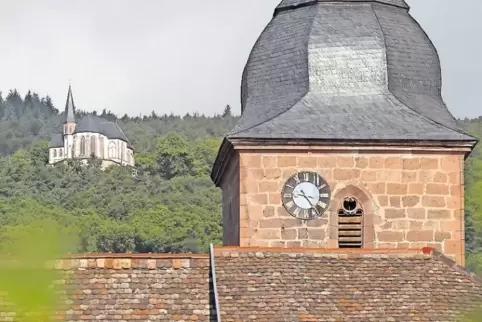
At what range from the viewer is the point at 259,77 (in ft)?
57.8

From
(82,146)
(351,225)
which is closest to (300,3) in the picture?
(351,225)

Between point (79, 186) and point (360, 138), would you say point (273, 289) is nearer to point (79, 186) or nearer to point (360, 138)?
point (360, 138)

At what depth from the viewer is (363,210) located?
16.3 meters

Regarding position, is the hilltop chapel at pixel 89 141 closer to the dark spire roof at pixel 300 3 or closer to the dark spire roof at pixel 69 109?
the dark spire roof at pixel 69 109

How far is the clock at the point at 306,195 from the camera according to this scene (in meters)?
16.2

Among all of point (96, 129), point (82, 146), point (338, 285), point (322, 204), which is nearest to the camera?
point (338, 285)

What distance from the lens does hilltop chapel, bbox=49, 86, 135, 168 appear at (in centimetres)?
12475

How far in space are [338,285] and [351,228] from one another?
4.15 meters

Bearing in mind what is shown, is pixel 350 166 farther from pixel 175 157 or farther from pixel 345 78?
pixel 175 157

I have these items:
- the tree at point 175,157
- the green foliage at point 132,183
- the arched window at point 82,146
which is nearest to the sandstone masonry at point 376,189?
the green foliage at point 132,183

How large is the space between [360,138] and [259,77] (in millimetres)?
2102

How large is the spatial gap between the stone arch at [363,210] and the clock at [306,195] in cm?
13

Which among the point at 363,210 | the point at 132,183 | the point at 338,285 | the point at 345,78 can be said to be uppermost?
the point at 132,183

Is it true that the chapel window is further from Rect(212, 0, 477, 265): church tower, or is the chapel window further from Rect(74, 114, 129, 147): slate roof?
Rect(74, 114, 129, 147): slate roof
